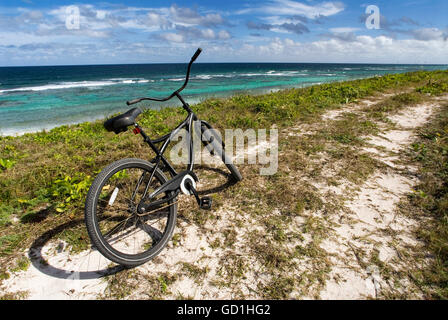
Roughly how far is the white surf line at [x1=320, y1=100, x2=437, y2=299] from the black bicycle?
184cm

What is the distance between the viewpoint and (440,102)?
10.6m

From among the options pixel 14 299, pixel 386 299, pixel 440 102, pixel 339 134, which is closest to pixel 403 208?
pixel 386 299

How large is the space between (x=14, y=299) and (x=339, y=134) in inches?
292

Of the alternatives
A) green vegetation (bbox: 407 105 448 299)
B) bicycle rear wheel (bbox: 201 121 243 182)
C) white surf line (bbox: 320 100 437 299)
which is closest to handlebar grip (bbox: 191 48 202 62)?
bicycle rear wheel (bbox: 201 121 243 182)

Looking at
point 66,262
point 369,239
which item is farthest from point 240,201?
point 66,262

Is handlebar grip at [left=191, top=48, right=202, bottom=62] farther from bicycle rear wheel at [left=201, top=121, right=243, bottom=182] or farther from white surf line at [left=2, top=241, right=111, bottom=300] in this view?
white surf line at [left=2, top=241, right=111, bottom=300]

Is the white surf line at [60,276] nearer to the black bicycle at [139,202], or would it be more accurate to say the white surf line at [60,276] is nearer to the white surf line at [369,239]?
the black bicycle at [139,202]

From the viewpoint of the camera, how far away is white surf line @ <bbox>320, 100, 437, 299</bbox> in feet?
8.11

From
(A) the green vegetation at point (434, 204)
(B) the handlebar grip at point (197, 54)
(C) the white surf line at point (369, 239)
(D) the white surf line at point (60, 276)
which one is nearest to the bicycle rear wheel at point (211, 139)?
(B) the handlebar grip at point (197, 54)

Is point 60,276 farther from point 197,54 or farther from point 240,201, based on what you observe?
point 197,54

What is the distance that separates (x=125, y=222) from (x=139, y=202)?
0.63m

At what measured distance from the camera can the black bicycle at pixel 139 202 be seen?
8.20ft

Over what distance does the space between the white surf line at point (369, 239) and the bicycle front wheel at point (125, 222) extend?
201cm
